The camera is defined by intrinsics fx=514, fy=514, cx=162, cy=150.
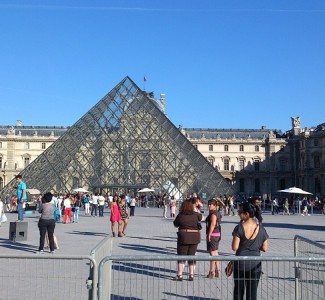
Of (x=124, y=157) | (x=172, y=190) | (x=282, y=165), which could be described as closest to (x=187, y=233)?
(x=172, y=190)

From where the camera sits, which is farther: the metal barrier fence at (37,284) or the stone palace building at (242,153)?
the stone palace building at (242,153)

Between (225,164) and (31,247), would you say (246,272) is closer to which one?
(31,247)

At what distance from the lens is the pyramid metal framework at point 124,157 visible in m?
33.9

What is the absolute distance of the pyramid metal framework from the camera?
33.9 metres

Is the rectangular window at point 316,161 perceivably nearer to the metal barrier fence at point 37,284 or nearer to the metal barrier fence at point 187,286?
the metal barrier fence at point 187,286

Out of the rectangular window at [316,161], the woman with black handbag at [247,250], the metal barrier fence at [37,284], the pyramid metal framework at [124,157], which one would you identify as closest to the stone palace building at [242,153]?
the rectangular window at [316,161]

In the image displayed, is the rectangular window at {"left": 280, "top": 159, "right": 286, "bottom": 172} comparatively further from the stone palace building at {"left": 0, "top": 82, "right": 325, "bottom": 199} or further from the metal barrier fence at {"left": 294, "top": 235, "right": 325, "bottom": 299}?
the metal barrier fence at {"left": 294, "top": 235, "right": 325, "bottom": 299}

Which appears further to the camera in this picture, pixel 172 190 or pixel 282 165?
pixel 282 165

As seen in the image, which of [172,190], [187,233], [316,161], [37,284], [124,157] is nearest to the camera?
[37,284]

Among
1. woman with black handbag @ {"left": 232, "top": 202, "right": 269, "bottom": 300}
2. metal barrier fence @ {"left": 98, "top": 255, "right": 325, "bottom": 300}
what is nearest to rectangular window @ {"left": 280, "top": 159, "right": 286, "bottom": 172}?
metal barrier fence @ {"left": 98, "top": 255, "right": 325, "bottom": 300}

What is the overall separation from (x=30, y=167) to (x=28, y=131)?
47361 mm

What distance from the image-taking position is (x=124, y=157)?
35.9m

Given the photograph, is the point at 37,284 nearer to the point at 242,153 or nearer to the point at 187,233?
the point at 187,233

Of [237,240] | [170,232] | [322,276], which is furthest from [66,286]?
[170,232]
